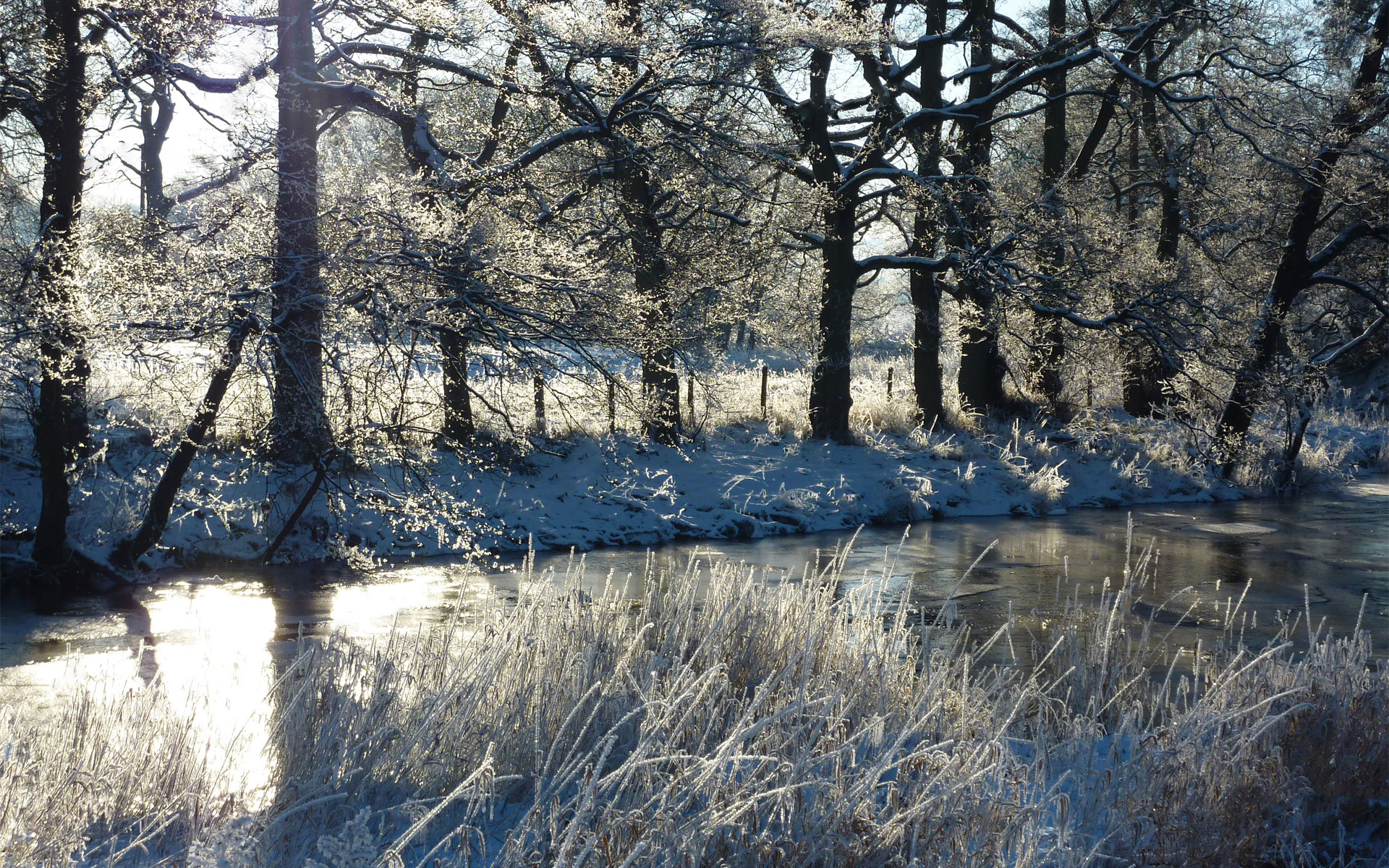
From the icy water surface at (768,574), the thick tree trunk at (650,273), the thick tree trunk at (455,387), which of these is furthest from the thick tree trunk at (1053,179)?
the thick tree trunk at (455,387)

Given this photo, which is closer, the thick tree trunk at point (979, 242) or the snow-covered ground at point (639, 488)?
the snow-covered ground at point (639, 488)

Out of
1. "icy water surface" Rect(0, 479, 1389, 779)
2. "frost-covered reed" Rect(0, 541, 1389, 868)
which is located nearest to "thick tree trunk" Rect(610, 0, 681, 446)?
"icy water surface" Rect(0, 479, 1389, 779)

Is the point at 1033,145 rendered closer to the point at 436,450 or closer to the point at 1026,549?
the point at 1026,549

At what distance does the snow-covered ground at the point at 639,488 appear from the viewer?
12.4 meters

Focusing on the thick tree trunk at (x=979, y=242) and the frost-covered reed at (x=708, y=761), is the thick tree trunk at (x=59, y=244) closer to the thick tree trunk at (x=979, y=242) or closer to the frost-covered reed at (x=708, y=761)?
the frost-covered reed at (x=708, y=761)

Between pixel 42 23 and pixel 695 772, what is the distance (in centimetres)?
1138

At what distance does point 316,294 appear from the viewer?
934 centimetres

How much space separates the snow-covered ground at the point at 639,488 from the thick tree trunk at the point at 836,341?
56cm

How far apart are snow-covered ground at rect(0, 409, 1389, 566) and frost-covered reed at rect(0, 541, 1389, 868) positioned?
5.30m

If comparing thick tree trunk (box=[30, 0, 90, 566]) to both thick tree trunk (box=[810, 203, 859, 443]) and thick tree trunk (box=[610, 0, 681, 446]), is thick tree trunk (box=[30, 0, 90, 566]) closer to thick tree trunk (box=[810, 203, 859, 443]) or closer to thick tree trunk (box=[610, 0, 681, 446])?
thick tree trunk (box=[610, 0, 681, 446])

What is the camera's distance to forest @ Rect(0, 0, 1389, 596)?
987cm

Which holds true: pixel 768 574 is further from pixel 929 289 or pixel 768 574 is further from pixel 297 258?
pixel 929 289

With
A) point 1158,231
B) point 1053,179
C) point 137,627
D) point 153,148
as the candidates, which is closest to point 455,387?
point 137,627

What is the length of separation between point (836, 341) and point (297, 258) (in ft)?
37.9
